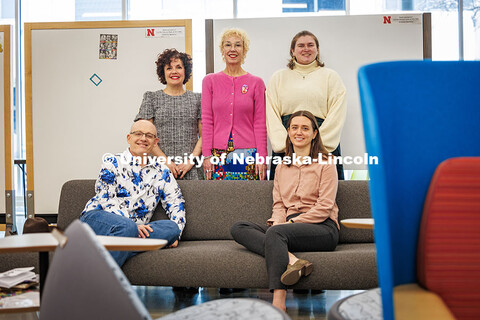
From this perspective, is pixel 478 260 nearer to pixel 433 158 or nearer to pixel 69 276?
pixel 433 158

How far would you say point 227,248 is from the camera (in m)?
2.60

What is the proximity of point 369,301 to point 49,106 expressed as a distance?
4.22m

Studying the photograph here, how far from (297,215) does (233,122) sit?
0.92 m

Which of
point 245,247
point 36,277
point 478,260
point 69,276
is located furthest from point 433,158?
point 36,277

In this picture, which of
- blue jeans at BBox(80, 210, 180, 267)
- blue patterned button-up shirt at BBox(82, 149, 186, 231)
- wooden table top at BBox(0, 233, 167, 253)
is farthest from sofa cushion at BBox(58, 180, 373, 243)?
wooden table top at BBox(0, 233, 167, 253)

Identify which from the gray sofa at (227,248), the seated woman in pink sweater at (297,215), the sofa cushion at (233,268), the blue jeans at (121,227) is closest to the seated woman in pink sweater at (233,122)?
the gray sofa at (227,248)

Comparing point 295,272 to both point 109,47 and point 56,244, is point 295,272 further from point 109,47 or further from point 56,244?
point 109,47

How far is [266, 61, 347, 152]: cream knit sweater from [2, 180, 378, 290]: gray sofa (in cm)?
46

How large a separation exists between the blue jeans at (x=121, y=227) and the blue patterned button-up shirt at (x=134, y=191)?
0.08m

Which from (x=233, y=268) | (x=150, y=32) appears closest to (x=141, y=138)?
(x=233, y=268)

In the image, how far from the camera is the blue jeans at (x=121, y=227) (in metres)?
2.54

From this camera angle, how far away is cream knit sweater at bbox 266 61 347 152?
11.1 feet

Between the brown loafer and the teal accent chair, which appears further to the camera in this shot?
the brown loafer

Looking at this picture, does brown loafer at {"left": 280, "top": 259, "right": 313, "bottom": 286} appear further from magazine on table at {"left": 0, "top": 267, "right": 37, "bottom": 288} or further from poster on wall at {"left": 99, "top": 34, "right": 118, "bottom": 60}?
poster on wall at {"left": 99, "top": 34, "right": 118, "bottom": 60}
